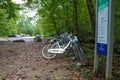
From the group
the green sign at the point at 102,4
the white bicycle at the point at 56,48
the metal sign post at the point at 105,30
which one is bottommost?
the white bicycle at the point at 56,48

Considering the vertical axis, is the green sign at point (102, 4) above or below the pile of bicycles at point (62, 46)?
above

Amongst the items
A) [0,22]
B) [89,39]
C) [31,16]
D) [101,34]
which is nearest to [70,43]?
[101,34]

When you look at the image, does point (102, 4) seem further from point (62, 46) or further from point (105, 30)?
point (62, 46)

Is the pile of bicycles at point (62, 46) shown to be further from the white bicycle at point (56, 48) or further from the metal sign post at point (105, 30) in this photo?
the metal sign post at point (105, 30)

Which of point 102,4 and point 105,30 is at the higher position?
point 102,4

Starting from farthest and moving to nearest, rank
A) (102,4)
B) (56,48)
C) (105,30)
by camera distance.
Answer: (56,48)
(102,4)
(105,30)

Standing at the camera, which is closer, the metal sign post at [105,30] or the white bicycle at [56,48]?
the metal sign post at [105,30]

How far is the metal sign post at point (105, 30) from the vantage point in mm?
3641

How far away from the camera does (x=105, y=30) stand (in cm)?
386

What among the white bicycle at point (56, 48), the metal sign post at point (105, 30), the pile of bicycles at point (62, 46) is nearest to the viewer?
the metal sign post at point (105, 30)

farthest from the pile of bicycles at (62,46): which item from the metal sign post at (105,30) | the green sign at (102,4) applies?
the green sign at (102,4)

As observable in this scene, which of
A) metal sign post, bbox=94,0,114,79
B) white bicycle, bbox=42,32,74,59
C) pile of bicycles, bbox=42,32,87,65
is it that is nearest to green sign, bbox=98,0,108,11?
metal sign post, bbox=94,0,114,79

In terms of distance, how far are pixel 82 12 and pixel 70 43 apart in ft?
17.1

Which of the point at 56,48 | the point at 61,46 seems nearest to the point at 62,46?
the point at 61,46
